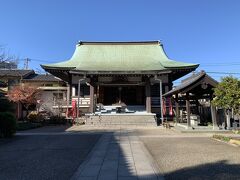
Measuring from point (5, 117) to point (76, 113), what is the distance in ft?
37.3

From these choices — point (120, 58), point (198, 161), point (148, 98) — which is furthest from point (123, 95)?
point (198, 161)

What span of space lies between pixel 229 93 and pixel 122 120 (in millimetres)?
9495

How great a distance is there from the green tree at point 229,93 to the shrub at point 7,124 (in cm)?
1052

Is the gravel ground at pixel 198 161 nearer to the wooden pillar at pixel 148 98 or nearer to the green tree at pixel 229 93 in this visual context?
the green tree at pixel 229 93

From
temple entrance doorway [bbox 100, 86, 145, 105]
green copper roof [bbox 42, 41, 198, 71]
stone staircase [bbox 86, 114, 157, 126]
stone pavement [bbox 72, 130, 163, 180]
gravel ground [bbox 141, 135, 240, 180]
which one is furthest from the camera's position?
temple entrance doorway [bbox 100, 86, 145, 105]

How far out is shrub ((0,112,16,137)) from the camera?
42.0ft

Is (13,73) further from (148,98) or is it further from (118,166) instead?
Answer: (118,166)

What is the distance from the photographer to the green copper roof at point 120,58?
80.1ft

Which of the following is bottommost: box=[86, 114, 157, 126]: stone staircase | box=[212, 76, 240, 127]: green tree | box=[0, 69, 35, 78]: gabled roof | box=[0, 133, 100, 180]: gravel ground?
box=[0, 133, 100, 180]: gravel ground

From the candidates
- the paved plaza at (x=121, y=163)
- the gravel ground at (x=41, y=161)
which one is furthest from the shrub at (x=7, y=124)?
the paved plaza at (x=121, y=163)

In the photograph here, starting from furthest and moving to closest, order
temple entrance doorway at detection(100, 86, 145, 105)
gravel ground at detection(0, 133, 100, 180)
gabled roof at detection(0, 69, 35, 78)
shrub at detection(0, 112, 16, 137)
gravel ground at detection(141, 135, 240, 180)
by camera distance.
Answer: gabled roof at detection(0, 69, 35, 78) → temple entrance doorway at detection(100, 86, 145, 105) → shrub at detection(0, 112, 16, 137) → gravel ground at detection(0, 133, 100, 180) → gravel ground at detection(141, 135, 240, 180)

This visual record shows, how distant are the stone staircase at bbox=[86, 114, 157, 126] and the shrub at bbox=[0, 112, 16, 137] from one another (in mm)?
8163

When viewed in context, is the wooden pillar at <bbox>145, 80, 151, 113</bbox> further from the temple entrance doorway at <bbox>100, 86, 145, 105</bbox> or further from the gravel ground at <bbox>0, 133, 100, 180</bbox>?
the gravel ground at <bbox>0, 133, 100, 180</bbox>

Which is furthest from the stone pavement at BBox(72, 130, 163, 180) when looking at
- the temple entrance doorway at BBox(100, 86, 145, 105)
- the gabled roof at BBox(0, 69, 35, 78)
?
the gabled roof at BBox(0, 69, 35, 78)
